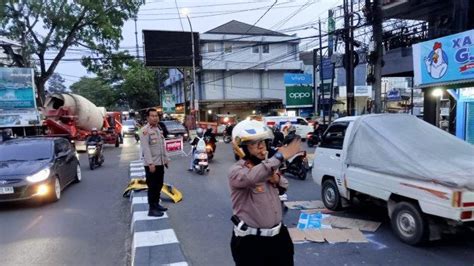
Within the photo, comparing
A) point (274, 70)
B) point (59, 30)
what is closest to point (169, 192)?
point (59, 30)

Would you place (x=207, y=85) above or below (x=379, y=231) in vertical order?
above

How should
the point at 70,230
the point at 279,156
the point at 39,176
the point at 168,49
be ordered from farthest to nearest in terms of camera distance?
the point at 168,49, the point at 39,176, the point at 70,230, the point at 279,156

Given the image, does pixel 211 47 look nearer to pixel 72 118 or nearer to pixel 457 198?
pixel 72 118

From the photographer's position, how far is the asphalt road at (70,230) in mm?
4910

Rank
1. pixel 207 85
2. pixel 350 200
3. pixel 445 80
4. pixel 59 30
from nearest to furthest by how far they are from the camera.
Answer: pixel 350 200 < pixel 445 80 < pixel 59 30 < pixel 207 85

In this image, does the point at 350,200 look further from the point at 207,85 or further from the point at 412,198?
the point at 207,85

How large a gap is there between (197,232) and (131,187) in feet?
10.1

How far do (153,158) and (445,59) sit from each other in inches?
350

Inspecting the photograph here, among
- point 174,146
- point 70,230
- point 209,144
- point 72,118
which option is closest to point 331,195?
point 70,230

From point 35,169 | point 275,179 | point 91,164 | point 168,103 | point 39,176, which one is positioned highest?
point 168,103

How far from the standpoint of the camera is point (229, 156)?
16.4 m

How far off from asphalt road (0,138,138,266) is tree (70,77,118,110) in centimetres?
5139

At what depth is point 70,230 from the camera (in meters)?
6.03

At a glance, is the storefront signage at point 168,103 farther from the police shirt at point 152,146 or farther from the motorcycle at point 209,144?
the police shirt at point 152,146
